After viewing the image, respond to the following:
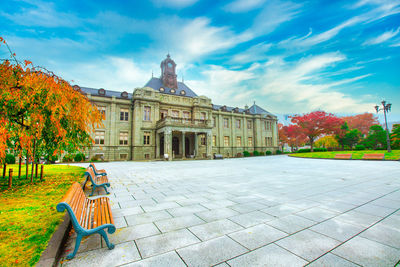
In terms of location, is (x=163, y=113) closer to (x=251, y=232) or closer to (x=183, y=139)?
(x=183, y=139)

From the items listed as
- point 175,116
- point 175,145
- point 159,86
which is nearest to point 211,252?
point 175,116

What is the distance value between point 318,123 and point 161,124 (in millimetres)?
32097

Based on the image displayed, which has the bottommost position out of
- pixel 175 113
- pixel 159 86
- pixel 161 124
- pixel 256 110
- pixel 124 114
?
pixel 161 124

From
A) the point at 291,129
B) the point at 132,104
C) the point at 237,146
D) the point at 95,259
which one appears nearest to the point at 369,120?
the point at 291,129

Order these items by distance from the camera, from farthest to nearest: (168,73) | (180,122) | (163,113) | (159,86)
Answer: (168,73) → (159,86) → (163,113) → (180,122)

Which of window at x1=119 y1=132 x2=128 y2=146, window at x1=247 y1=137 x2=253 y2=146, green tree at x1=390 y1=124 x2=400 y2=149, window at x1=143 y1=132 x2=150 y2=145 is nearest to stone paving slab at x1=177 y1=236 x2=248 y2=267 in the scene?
window at x1=143 y1=132 x2=150 y2=145

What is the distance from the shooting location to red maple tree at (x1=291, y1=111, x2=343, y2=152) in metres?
37.0

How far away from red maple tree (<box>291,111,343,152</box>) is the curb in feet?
142

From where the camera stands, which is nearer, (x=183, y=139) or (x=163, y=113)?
(x=183, y=139)

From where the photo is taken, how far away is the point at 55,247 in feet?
8.99

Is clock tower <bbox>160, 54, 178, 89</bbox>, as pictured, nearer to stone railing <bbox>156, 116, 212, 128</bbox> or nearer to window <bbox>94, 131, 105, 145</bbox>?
stone railing <bbox>156, 116, 212, 128</bbox>

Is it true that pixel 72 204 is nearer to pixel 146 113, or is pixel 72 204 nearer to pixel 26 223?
pixel 26 223

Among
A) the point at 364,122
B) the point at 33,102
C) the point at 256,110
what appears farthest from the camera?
the point at 364,122

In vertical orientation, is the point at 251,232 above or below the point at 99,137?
below
